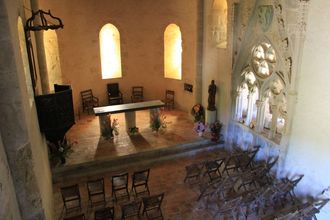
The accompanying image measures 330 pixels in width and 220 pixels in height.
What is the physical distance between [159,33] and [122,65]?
2.53 meters

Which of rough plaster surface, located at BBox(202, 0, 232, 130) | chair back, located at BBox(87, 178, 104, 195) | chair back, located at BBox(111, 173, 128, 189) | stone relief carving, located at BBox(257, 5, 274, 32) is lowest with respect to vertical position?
chair back, located at BBox(111, 173, 128, 189)

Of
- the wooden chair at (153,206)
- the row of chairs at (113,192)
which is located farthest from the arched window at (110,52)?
the wooden chair at (153,206)

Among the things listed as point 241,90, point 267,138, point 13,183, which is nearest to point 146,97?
point 241,90

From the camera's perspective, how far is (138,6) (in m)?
14.8

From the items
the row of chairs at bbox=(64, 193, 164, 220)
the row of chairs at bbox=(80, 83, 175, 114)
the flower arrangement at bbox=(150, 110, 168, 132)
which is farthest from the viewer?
the row of chairs at bbox=(80, 83, 175, 114)

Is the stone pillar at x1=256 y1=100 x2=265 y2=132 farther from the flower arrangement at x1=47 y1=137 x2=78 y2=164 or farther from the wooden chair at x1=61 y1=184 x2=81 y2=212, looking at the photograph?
the flower arrangement at x1=47 y1=137 x2=78 y2=164

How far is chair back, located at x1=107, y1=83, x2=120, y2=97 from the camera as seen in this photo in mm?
15298

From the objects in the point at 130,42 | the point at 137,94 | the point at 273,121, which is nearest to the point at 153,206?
the point at 273,121

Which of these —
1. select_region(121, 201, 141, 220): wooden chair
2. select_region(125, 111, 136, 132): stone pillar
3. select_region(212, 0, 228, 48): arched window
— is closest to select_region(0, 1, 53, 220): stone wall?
select_region(121, 201, 141, 220): wooden chair

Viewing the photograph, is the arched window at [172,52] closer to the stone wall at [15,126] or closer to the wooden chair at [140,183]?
the wooden chair at [140,183]

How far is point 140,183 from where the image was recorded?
9125 millimetres

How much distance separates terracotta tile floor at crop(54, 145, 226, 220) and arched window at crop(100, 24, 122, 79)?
6.88m

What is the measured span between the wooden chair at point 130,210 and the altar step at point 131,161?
277cm

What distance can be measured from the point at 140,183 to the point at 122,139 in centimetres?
297
